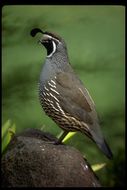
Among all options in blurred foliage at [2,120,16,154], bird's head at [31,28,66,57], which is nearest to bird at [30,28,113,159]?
bird's head at [31,28,66,57]

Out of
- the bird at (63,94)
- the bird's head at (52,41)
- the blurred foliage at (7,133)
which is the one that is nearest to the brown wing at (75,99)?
the bird at (63,94)

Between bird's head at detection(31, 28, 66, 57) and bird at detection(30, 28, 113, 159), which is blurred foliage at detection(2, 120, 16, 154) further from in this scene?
bird's head at detection(31, 28, 66, 57)

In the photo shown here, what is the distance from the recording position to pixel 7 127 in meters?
8.48

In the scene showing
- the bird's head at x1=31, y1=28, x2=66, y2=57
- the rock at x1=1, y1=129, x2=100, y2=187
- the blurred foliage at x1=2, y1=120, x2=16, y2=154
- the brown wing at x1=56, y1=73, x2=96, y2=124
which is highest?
the bird's head at x1=31, y1=28, x2=66, y2=57

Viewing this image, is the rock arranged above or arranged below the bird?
below

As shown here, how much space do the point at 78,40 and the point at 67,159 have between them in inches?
62.8

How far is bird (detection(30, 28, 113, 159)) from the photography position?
7.48 metres

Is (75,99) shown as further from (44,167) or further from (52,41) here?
(44,167)

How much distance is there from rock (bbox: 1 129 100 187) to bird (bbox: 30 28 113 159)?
21cm

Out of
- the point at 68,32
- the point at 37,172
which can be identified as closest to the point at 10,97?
the point at 68,32

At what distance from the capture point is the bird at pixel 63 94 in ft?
24.5

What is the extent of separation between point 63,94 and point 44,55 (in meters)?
0.92

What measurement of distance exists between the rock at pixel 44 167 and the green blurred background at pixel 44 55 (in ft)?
2.92
